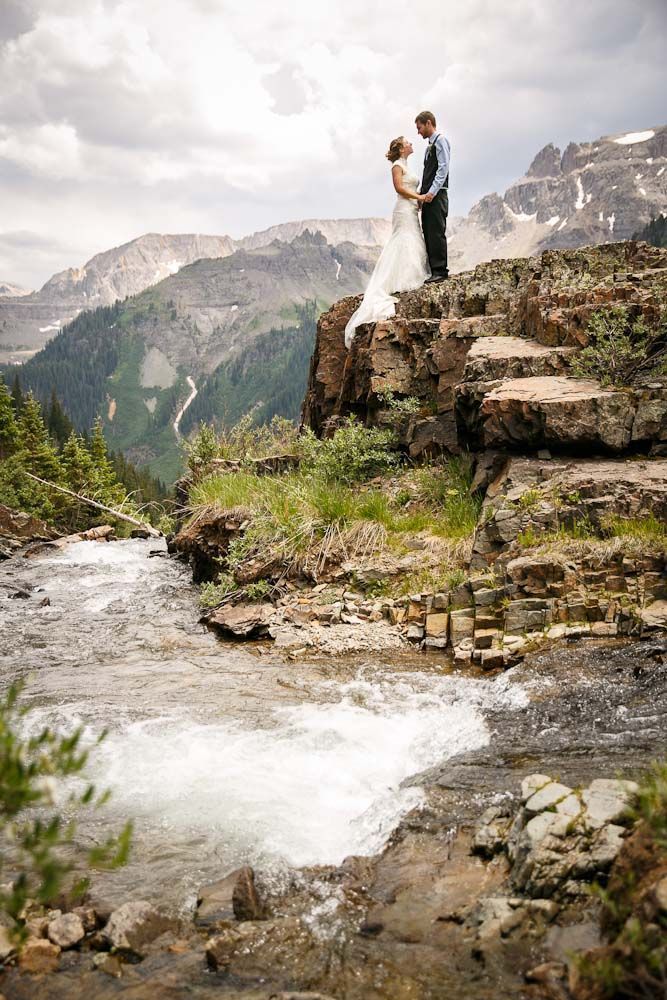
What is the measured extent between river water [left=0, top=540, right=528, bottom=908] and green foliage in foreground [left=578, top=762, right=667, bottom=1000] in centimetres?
194

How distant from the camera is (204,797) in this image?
504cm

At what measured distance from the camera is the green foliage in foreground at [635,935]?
2.24 m

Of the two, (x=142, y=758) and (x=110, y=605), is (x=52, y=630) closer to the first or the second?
(x=110, y=605)

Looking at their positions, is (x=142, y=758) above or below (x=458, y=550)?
below

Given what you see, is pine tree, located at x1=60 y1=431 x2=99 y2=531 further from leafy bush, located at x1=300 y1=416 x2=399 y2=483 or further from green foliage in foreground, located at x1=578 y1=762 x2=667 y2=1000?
green foliage in foreground, located at x1=578 y1=762 x2=667 y2=1000

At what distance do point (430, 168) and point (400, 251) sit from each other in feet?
5.77

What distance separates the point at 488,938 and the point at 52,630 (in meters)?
9.73

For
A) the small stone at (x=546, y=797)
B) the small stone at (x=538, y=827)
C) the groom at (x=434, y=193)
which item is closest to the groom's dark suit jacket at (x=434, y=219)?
the groom at (x=434, y=193)

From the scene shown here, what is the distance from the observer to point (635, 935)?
2.26 metres

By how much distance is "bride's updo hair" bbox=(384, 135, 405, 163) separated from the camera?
14.0 m

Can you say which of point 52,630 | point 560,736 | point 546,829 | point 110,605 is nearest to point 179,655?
point 52,630

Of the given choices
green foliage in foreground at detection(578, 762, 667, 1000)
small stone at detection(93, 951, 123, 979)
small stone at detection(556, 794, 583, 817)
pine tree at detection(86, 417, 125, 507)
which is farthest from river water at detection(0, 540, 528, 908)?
pine tree at detection(86, 417, 125, 507)

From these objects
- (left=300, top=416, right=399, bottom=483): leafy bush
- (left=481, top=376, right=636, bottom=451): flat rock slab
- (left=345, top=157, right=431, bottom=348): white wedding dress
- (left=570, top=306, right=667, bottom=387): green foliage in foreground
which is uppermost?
(left=345, top=157, right=431, bottom=348): white wedding dress

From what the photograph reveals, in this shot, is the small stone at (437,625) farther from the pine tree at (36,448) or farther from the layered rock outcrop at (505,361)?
the pine tree at (36,448)
